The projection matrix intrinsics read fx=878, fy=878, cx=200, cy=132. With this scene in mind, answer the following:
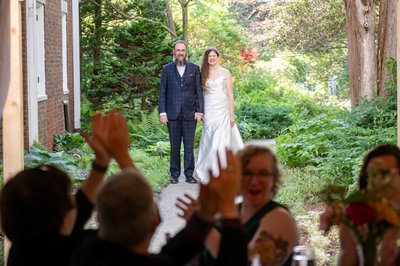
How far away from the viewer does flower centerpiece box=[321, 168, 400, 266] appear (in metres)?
3.08

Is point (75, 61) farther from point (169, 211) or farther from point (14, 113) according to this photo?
point (14, 113)

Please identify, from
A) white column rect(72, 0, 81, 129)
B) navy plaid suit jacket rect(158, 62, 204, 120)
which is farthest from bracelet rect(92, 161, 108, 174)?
white column rect(72, 0, 81, 129)

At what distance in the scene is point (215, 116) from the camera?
Answer: 1239 cm

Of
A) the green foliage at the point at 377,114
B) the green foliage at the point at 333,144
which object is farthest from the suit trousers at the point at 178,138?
the green foliage at the point at 377,114

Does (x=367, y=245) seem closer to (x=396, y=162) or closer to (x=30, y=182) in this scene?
(x=396, y=162)

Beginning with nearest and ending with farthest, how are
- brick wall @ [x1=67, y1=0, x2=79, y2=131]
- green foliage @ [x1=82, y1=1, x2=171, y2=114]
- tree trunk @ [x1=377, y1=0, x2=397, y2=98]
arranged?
tree trunk @ [x1=377, y1=0, x2=397, y2=98]
brick wall @ [x1=67, y1=0, x2=79, y2=131]
green foliage @ [x1=82, y1=1, x2=171, y2=114]

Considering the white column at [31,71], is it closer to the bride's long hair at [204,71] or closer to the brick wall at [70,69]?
the bride's long hair at [204,71]

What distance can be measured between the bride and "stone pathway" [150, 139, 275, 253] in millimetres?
389

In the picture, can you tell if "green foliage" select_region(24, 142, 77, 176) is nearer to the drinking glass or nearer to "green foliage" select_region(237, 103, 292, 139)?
the drinking glass

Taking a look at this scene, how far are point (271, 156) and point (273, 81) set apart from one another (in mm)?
27541

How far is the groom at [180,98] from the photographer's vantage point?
1215cm

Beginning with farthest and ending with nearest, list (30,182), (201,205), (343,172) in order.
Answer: (343,172)
(30,182)
(201,205)

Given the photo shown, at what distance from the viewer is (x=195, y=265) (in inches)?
128

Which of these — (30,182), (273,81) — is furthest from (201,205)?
(273,81)
